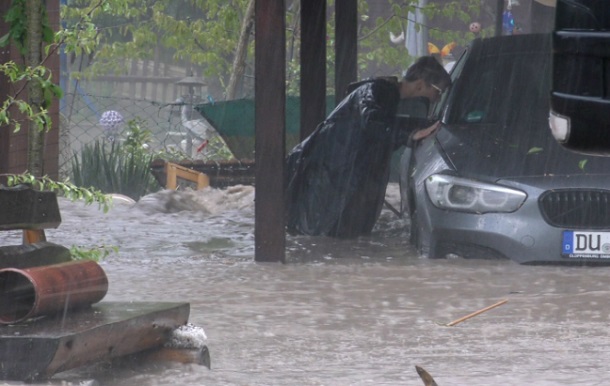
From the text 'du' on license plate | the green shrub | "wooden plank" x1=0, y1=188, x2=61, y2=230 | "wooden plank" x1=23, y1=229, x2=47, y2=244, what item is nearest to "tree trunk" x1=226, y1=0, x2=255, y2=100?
the green shrub

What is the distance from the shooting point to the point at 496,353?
6637 millimetres

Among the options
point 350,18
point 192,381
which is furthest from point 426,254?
point 350,18

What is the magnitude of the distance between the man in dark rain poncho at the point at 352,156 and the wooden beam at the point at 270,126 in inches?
59.4

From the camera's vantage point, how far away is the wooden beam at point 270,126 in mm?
9562

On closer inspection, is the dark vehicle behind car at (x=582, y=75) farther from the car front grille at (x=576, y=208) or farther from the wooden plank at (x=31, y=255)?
the car front grille at (x=576, y=208)

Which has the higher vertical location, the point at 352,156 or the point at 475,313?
the point at 352,156

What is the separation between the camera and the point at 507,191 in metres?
9.00

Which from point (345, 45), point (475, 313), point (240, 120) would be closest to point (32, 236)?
Answer: point (475, 313)

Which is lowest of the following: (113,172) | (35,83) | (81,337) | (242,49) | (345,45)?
(81,337)

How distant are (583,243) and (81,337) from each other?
455 centimetres

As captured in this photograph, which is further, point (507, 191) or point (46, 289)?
point (507, 191)

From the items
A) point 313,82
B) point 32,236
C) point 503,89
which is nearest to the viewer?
point 32,236

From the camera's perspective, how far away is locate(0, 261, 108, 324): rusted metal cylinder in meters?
5.34

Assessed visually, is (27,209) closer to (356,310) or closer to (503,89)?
(356,310)
